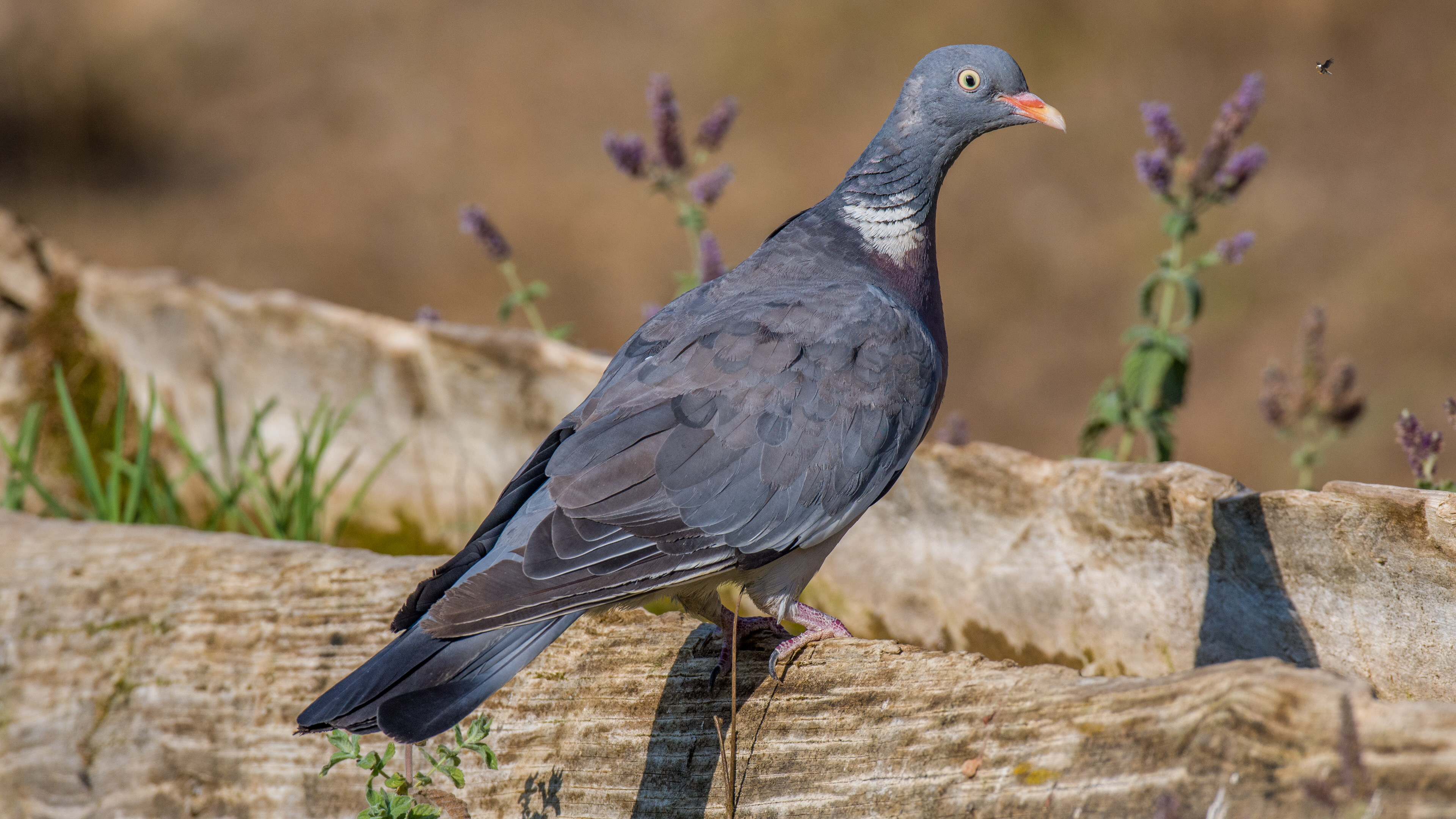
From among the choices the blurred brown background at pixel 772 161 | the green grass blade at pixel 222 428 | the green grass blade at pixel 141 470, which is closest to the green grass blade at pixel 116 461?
the green grass blade at pixel 141 470

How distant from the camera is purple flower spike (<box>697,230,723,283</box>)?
→ 377cm

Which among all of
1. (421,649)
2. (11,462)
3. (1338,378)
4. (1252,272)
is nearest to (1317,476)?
(1252,272)

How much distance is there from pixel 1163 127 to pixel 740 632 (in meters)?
1.87

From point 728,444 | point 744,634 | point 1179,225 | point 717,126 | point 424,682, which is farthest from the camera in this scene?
point 717,126

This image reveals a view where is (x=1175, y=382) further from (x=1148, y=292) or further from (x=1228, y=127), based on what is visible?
(x=1228, y=127)

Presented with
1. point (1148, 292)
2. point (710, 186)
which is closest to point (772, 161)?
point (710, 186)

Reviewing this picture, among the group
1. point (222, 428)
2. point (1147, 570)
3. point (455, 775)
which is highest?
point (222, 428)

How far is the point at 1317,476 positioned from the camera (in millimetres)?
6598

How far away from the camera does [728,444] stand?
2547 millimetres

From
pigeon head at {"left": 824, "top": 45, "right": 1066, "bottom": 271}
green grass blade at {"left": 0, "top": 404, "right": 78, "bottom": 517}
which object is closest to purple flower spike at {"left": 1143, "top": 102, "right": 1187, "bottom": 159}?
pigeon head at {"left": 824, "top": 45, "right": 1066, "bottom": 271}

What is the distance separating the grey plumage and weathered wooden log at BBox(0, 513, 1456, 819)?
0.30m

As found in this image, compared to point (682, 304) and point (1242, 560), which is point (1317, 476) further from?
point (682, 304)

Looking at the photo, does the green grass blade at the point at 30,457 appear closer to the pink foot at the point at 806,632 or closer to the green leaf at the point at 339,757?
the green leaf at the point at 339,757

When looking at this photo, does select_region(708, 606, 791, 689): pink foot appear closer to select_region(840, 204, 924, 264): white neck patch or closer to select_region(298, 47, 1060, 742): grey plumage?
select_region(298, 47, 1060, 742): grey plumage
